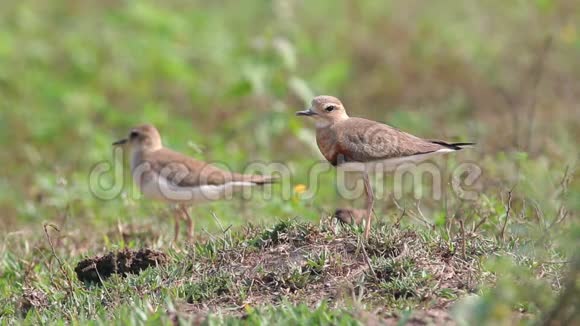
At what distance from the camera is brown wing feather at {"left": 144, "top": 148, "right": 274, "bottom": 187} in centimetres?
780

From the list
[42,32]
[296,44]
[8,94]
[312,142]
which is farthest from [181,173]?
[42,32]

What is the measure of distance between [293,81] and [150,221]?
2888 millimetres

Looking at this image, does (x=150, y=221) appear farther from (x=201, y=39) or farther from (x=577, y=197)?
(x=201, y=39)

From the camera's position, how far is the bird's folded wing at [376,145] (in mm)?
6242

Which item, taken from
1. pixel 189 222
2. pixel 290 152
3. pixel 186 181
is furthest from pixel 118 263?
pixel 290 152

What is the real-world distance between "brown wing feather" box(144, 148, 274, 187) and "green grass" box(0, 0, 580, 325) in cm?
36

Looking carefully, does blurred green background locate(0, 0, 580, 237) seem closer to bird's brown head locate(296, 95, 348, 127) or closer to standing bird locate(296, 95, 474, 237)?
bird's brown head locate(296, 95, 348, 127)

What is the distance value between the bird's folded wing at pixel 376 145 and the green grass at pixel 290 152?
1.60 feet

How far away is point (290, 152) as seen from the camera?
11125mm

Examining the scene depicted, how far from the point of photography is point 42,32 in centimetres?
1406

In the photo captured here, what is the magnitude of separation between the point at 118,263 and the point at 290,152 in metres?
5.28

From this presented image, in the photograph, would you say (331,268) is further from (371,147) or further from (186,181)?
(186,181)

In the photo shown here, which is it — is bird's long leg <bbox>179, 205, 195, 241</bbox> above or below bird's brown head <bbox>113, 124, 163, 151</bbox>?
below

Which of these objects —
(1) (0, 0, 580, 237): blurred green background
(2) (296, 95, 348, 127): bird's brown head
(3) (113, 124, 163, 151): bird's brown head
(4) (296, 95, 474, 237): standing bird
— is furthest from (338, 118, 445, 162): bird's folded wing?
(3) (113, 124, 163, 151): bird's brown head
